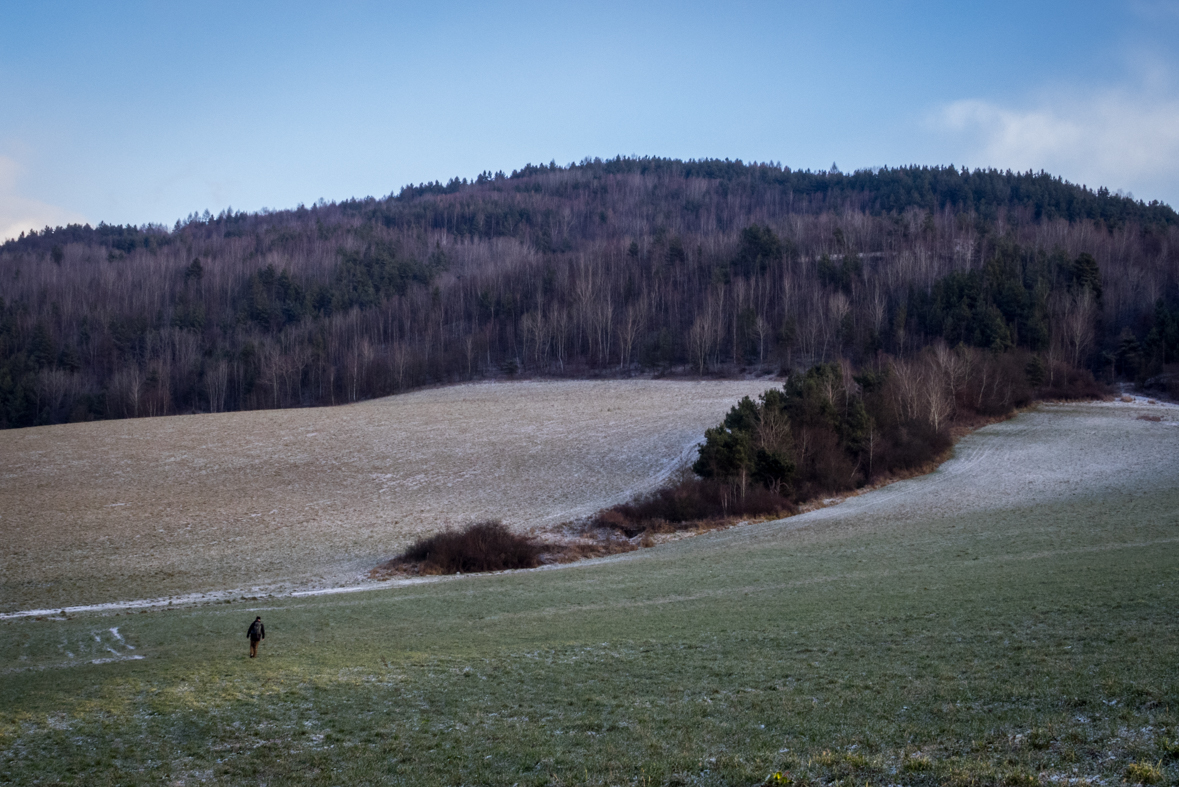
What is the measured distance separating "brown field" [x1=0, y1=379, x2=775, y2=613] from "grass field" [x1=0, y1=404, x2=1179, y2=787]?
855 centimetres

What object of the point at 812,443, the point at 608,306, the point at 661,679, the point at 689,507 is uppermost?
the point at 608,306

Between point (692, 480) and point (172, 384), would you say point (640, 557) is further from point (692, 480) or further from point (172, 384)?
point (172, 384)

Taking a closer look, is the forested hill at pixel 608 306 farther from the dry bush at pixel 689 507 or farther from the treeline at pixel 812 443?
the dry bush at pixel 689 507

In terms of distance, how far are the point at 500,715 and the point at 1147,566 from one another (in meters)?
17.3

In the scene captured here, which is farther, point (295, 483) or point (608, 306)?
point (608, 306)

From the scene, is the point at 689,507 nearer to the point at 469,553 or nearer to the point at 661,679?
the point at 469,553

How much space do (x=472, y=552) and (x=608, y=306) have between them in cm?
8350

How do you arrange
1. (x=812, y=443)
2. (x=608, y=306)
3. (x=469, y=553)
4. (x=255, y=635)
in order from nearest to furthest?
1. (x=255, y=635)
2. (x=469, y=553)
3. (x=812, y=443)
4. (x=608, y=306)

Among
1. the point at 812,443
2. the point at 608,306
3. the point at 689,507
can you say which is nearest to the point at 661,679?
the point at 689,507

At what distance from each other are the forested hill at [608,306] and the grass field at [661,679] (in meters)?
68.5

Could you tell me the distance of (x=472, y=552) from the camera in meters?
32.5

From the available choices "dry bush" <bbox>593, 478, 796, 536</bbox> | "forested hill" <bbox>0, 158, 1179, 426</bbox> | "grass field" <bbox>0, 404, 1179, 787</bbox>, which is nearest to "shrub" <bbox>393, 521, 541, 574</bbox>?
"grass field" <bbox>0, 404, 1179, 787</bbox>

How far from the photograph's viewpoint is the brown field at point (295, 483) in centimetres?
3105

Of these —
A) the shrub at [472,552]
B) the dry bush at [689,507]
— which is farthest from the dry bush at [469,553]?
the dry bush at [689,507]
